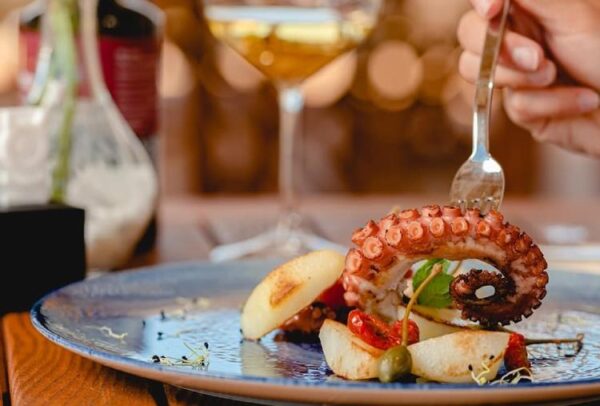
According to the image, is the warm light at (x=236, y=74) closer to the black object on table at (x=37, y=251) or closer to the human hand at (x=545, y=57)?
Result: the human hand at (x=545, y=57)

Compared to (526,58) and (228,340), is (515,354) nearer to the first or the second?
(228,340)

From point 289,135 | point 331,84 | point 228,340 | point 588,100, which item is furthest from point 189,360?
point 331,84

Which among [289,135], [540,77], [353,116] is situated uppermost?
[540,77]

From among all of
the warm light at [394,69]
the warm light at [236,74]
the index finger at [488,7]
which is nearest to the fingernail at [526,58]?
the index finger at [488,7]

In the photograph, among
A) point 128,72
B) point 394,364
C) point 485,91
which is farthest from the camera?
point 128,72

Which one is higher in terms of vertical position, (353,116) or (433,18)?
(433,18)

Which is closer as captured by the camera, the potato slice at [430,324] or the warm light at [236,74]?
the potato slice at [430,324]

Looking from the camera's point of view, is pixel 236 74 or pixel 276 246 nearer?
pixel 276 246
